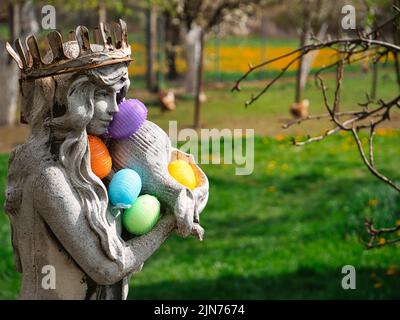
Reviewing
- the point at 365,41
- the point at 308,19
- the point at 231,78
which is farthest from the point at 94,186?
the point at 231,78

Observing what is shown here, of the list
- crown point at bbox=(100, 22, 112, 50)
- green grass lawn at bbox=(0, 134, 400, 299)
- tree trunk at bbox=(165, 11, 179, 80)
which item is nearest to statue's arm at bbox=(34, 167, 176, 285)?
crown point at bbox=(100, 22, 112, 50)

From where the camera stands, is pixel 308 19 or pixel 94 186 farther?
pixel 308 19

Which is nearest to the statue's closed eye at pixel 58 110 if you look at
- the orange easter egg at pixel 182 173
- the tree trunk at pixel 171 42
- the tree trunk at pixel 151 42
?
the orange easter egg at pixel 182 173

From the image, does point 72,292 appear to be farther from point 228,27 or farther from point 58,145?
point 228,27

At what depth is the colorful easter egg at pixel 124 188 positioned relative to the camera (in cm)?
349

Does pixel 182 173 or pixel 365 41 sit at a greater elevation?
pixel 365 41

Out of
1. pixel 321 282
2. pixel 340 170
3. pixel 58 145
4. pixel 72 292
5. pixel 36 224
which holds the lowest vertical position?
pixel 340 170

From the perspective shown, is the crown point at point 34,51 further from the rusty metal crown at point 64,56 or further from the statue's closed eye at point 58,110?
the statue's closed eye at point 58,110

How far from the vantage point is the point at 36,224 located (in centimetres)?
348

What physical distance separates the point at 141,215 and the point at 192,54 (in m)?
16.3

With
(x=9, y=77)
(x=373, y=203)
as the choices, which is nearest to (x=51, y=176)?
(x=373, y=203)

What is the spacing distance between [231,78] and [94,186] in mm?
21845

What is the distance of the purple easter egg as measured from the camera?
357 centimetres

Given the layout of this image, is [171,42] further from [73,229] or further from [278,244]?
[73,229]
